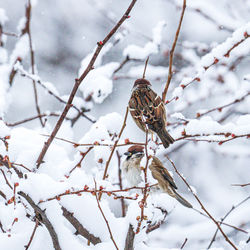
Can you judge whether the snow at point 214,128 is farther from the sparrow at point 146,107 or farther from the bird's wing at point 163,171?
the bird's wing at point 163,171

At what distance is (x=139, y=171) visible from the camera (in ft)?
11.3

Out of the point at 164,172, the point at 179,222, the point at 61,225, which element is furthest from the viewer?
the point at 179,222

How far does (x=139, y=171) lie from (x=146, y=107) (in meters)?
0.55

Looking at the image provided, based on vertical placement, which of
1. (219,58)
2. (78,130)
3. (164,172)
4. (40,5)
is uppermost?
(40,5)

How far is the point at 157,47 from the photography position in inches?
152

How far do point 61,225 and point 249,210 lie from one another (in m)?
2.64

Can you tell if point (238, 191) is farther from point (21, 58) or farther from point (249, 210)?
point (21, 58)

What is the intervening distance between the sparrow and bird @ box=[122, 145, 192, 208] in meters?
0.28

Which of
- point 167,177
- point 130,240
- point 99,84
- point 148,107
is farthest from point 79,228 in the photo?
point 99,84

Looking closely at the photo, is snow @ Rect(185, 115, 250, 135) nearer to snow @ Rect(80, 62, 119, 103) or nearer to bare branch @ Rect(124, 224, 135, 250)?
bare branch @ Rect(124, 224, 135, 250)

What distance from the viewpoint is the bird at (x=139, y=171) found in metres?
3.18

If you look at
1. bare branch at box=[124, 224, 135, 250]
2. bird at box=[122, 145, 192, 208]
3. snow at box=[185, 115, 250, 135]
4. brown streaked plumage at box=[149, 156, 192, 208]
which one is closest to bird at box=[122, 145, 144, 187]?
bird at box=[122, 145, 192, 208]

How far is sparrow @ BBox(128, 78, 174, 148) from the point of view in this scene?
9.83 feet

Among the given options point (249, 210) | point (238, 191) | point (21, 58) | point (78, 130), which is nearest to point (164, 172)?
point (249, 210)
